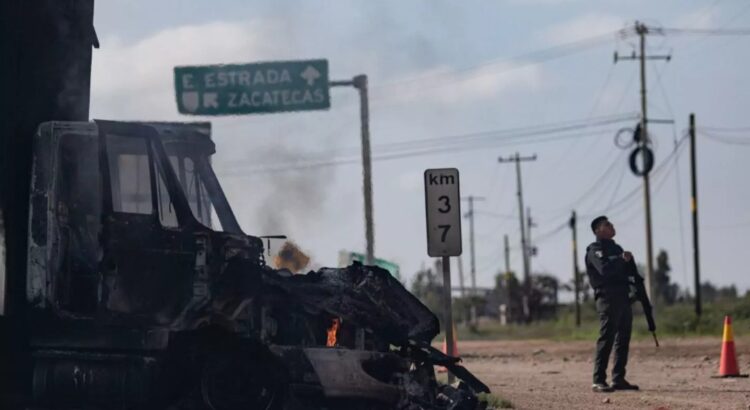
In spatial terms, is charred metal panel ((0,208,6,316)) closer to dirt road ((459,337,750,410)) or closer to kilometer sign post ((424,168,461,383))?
kilometer sign post ((424,168,461,383))

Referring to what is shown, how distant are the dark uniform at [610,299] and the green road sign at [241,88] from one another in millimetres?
7666

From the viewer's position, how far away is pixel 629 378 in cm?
1955

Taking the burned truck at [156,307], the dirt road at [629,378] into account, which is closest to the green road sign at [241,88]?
the dirt road at [629,378]

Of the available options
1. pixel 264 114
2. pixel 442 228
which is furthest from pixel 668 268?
pixel 442 228

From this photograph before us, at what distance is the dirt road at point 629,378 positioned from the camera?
A: 14508 millimetres

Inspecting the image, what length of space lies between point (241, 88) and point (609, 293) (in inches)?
Result: 332

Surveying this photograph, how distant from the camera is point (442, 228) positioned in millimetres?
14414

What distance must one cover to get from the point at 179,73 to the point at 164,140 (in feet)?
36.1

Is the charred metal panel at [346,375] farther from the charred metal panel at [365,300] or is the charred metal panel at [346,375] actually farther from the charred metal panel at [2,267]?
the charred metal panel at [2,267]

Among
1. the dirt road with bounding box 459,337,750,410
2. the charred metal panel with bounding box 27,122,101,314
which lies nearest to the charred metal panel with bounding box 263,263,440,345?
the charred metal panel with bounding box 27,122,101,314

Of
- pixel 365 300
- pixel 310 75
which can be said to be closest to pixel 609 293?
pixel 365 300

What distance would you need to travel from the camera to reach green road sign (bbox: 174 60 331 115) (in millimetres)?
22016

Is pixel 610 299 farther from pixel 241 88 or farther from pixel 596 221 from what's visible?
pixel 241 88

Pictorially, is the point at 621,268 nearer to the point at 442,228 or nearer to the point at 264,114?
the point at 442,228
